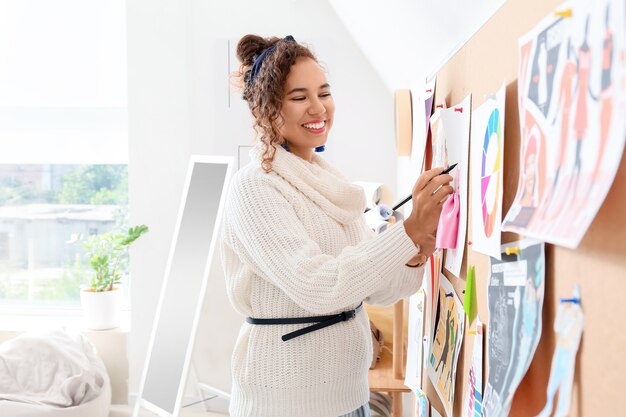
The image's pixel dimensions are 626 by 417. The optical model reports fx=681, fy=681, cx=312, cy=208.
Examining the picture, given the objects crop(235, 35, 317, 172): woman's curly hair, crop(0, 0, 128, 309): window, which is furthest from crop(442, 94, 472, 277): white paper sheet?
crop(0, 0, 128, 309): window

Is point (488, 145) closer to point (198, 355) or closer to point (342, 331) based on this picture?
point (342, 331)

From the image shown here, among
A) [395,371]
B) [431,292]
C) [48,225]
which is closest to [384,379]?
[395,371]

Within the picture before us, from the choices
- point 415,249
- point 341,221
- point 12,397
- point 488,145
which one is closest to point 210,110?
point 12,397

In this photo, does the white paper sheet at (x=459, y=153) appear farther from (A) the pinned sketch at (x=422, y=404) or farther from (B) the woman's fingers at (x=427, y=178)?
(A) the pinned sketch at (x=422, y=404)

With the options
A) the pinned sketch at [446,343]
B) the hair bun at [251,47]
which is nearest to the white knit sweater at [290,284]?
the pinned sketch at [446,343]

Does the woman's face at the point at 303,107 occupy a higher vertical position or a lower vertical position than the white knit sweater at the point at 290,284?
higher

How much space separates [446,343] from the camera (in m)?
1.26

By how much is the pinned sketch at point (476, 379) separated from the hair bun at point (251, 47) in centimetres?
79

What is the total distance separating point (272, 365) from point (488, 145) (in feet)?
2.16

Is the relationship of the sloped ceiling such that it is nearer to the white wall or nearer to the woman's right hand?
the woman's right hand

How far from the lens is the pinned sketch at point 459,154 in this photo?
1.06 m

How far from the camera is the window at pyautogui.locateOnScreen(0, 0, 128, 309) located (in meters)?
3.57

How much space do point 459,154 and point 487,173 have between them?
0.64ft

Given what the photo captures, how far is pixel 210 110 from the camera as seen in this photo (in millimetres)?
3242
